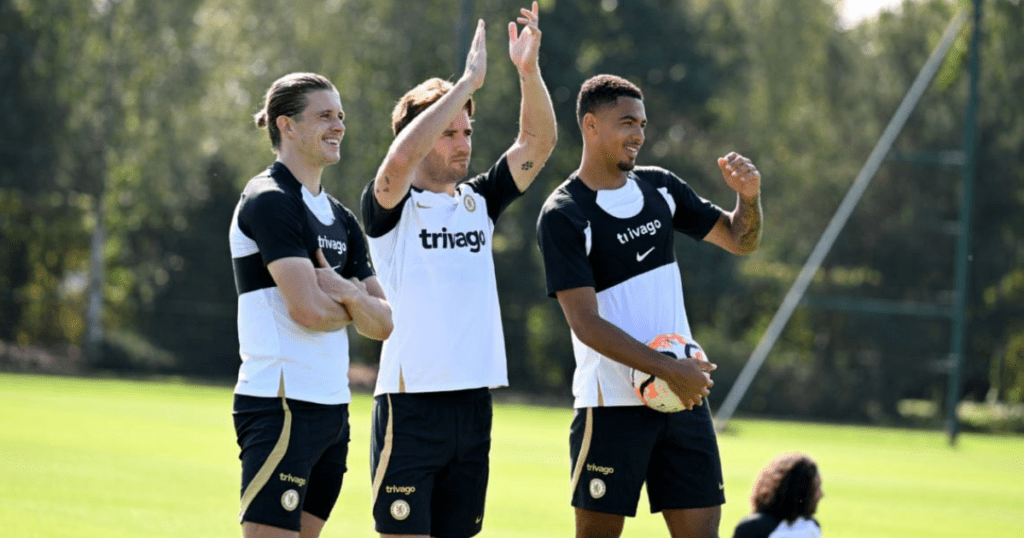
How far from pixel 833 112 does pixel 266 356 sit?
4822cm

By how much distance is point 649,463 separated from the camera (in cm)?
649

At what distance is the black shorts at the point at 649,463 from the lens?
6.36 metres

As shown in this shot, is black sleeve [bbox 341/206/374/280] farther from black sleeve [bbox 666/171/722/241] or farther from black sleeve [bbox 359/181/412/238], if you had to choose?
black sleeve [bbox 666/171/722/241]

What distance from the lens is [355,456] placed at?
16.0 m

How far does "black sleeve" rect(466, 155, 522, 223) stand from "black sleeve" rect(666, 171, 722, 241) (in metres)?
0.95

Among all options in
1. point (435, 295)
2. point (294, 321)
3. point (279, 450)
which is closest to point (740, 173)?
point (435, 295)

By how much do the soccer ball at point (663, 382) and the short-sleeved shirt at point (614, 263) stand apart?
102 mm

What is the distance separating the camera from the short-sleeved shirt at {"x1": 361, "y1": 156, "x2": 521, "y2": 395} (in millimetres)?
5871

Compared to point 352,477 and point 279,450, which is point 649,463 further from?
point 352,477

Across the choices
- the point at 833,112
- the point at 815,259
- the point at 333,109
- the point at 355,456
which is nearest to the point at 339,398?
the point at 333,109

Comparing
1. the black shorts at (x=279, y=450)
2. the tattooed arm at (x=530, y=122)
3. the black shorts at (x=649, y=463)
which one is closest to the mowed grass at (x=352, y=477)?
the black shorts at (x=649, y=463)

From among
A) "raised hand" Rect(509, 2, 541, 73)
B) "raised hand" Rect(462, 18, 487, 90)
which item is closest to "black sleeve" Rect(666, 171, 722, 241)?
"raised hand" Rect(509, 2, 541, 73)

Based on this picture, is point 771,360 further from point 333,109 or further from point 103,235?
point 333,109

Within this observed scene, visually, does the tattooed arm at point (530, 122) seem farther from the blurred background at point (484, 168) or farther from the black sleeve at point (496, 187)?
the blurred background at point (484, 168)
